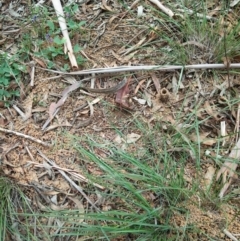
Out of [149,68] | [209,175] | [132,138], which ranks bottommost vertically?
[209,175]

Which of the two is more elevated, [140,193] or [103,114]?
[103,114]

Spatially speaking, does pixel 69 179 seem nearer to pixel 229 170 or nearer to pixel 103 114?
pixel 103 114

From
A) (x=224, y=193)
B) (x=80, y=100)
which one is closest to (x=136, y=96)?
(x=80, y=100)

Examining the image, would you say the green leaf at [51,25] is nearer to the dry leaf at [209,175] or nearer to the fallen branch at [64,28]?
the fallen branch at [64,28]

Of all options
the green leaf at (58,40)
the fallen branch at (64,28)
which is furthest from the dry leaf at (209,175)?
the green leaf at (58,40)

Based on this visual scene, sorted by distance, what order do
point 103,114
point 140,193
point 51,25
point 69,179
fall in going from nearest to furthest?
1. point 140,193
2. point 69,179
3. point 103,114
4. point 51,25

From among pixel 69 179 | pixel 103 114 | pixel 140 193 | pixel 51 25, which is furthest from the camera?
pixel 51 25

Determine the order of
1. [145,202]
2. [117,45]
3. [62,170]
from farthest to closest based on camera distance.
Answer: [117,45]
[62,170]
[145,202]

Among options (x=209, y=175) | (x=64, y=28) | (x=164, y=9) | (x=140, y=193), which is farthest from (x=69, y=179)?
(x=164, y=9)

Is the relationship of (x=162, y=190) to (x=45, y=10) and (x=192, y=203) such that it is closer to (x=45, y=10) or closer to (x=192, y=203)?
(x=192, y=203)

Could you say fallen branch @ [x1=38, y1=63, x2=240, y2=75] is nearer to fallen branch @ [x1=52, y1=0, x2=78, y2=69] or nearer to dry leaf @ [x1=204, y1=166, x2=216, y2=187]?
fallen branch @ [x1=52, y1=0, x2=78, y2=69]

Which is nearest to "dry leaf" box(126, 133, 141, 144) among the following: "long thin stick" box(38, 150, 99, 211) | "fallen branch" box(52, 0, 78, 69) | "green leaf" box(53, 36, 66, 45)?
"long thin stick" box(38, 150, 99, 211)
